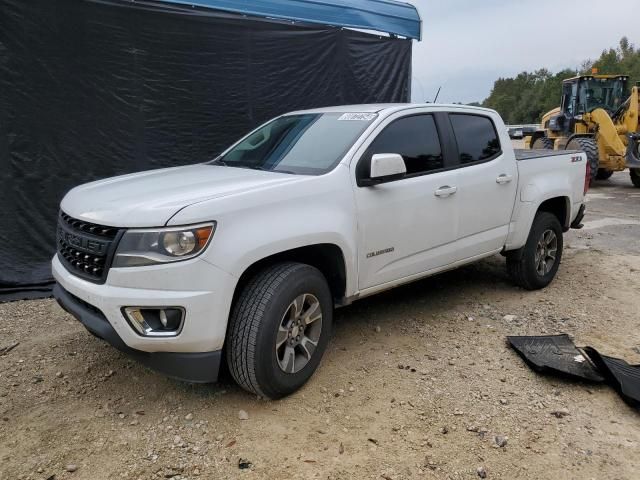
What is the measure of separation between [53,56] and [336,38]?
3521 millimetres

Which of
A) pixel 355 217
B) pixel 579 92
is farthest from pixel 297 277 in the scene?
pixel 579 92

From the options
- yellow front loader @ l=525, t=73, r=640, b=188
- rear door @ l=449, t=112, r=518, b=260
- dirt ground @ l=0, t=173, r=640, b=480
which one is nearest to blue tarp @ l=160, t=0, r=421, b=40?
rear door @ l=449, t=112, r=518, b=260

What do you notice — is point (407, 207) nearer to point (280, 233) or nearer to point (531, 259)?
point (280, 233)

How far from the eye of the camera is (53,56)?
512 cm

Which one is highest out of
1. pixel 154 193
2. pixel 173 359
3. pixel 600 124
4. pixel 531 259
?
pixel 154 193

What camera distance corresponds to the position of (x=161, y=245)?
2.58m

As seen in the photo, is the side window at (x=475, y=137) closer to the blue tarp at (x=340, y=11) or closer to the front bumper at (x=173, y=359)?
the front bumper at (x=173, y=359)

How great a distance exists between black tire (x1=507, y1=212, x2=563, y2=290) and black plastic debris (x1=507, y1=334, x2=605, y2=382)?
1.06 meters

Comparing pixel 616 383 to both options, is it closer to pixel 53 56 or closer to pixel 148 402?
pixel 148 402

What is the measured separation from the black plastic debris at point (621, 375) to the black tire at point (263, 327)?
205 cm

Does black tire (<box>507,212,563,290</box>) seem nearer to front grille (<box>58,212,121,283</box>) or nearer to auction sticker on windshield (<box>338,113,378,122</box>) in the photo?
auction sticker on windshield (<box>338,113,378,122</box>)

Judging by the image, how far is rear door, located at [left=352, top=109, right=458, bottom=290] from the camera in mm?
3428

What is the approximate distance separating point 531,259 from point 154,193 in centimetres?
360

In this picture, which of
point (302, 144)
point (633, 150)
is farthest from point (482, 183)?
point (633, 150)
